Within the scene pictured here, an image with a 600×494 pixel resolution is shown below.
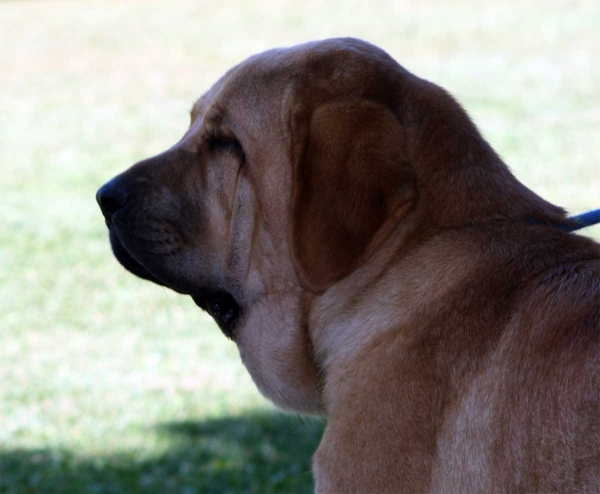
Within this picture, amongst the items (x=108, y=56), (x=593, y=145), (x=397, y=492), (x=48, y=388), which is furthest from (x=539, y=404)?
Result: (x=108, y=56)

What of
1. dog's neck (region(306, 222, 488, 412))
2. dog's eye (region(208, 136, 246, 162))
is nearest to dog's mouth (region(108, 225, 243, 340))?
dog's neck (region(306, 222, 488, 412))

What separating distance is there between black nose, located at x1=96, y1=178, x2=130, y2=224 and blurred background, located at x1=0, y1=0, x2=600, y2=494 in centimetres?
128

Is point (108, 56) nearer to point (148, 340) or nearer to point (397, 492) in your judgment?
point (148, 340)

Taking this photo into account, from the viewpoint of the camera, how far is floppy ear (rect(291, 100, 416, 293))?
3025 millimetres


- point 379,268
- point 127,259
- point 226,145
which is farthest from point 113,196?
point 379,268

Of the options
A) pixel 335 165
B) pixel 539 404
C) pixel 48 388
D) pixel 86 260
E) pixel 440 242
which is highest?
pixel 335 165

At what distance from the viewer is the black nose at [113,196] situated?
362 cm

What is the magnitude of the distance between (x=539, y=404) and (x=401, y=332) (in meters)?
0.56

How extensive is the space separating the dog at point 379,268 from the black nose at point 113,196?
11 mm

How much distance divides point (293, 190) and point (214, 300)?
2.24 feet

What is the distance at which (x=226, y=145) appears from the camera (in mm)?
3543

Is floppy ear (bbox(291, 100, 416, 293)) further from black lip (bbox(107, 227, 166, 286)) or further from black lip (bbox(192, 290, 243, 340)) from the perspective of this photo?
black lip (bbox(107, 227, 166, 286))

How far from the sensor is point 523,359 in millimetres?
2664

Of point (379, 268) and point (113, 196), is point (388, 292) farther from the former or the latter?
point (113, 196)
